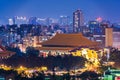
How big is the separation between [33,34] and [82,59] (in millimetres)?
10226

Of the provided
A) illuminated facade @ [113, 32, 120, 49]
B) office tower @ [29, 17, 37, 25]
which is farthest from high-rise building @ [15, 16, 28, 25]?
illuminated facade @ [113, 32, 120, 49]

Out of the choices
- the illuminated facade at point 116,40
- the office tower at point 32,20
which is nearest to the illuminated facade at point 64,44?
the illuminated facade at point 116,40

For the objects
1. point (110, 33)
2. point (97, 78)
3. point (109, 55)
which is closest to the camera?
point (97, 78)

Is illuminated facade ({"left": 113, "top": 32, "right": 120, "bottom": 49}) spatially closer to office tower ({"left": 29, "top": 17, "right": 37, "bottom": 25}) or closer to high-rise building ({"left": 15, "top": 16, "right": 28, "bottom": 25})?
office tower ({"left": 29, "top": 17, "right": 37, "bottom": 25})

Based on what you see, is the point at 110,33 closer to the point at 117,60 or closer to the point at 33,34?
the point at 33,34

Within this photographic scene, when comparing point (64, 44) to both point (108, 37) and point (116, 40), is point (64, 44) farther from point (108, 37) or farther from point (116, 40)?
point (116, 40)

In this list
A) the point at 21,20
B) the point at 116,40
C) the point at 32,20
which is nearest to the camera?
the point at 116,40

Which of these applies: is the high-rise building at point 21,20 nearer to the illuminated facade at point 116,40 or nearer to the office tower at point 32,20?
the office tower at point 32,20

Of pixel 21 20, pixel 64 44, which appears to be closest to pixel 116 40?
pixel 64 44

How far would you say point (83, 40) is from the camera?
20.1 meters

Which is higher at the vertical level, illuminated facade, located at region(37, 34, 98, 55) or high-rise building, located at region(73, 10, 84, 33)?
high-rise building, located at region(73, 10, 84, 33)

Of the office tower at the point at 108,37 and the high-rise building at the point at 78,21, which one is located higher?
the high-rise building at the point at 78,21

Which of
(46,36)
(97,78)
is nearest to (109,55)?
(97,78)

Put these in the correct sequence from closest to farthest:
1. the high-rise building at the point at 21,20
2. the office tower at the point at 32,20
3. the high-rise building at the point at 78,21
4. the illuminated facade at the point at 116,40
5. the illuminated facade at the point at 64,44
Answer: the illuminated facade at the point at 64,44 → the illuminated facade at the point at 116,40 → the high-rise building at the point at 78,21 → the office tower at the point at 32,20 → the high-rise building at the point at 21,20
